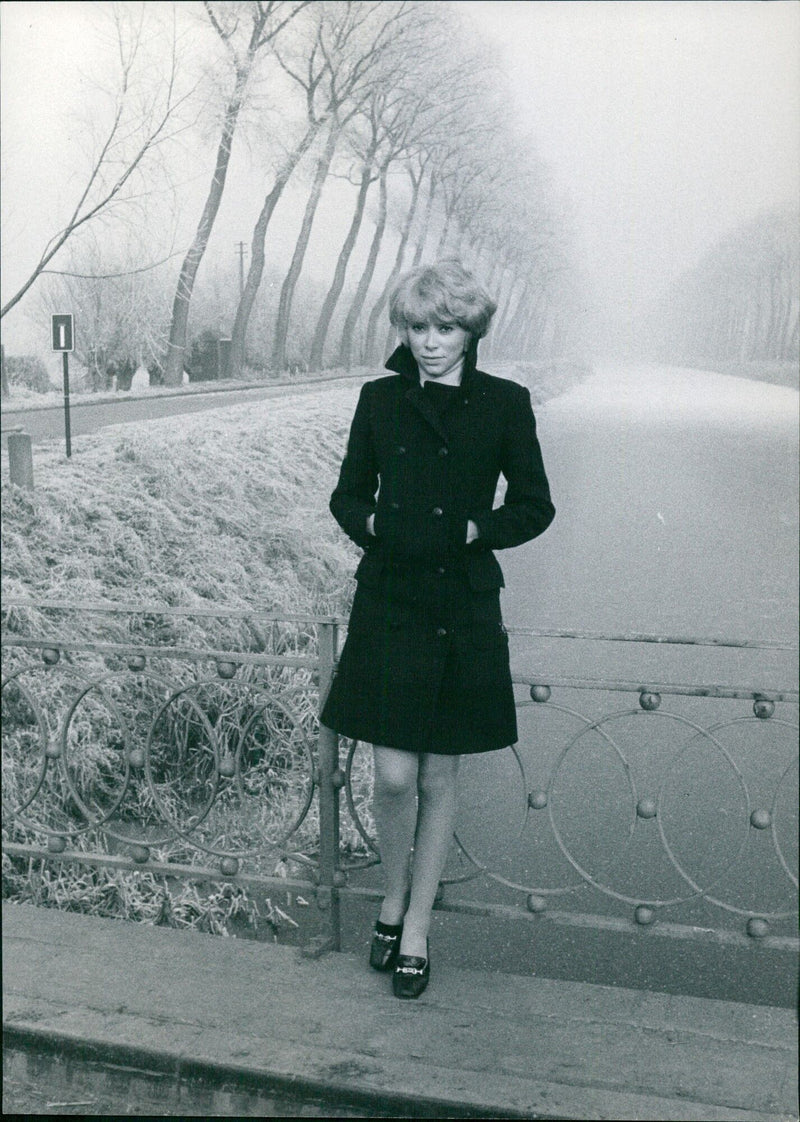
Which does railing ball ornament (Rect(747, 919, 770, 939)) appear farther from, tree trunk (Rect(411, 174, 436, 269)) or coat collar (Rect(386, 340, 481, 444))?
tree trunk (Rect(411, 174, 436, 269))

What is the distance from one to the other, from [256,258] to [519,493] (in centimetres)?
119

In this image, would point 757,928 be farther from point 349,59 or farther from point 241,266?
point 349,59

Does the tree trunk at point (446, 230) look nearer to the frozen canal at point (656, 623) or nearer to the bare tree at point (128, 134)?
the frozen canal at point (656, 623)

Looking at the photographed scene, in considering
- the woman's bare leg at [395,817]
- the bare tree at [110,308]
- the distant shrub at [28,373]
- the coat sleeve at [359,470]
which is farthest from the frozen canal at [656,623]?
the distant shrub at [28,373]

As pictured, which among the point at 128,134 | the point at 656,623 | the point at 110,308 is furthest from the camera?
the point at 110,308

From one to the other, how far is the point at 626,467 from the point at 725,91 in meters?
0.99

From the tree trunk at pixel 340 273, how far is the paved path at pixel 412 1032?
1.71m

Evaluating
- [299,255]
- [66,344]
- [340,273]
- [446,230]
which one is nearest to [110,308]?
[66,344]

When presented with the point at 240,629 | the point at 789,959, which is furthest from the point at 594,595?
the point at 789,959

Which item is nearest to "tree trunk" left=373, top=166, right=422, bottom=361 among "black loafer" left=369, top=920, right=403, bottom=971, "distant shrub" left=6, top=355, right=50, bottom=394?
"distant shrub" left=6, top=355, right=50, bottom=394

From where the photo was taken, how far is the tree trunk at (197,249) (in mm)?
3154

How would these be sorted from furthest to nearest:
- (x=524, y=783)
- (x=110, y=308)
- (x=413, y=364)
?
(x=110, y=308)
(x=524, y=783)
(x=413, y=364)

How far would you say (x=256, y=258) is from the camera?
3.22 m

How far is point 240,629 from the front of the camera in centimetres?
351
